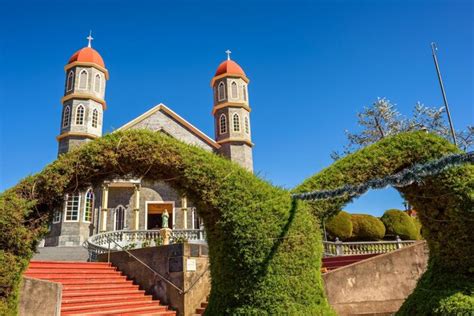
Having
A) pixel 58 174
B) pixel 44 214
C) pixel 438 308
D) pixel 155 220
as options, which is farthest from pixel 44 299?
pixel 155 220

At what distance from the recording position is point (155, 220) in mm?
28719

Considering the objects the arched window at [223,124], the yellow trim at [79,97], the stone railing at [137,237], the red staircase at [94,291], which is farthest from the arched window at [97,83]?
the red staircase at [94,291]

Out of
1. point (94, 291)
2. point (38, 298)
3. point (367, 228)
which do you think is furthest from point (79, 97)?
point (38, 298)

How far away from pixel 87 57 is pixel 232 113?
12.1 meters

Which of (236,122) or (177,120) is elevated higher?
(177,120)

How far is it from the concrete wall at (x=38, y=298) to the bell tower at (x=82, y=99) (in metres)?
19.8

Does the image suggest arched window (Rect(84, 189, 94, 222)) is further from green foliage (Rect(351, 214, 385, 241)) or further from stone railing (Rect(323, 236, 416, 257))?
green foliage (Rect(351, 214, 385, 241))

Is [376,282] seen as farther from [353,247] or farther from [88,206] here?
[88,206]

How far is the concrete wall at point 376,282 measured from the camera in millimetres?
9664

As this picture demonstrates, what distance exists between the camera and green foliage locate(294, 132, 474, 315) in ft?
18.1

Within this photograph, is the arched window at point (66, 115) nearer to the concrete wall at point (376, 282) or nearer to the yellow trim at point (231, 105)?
the yellow trim at point (231, 105)

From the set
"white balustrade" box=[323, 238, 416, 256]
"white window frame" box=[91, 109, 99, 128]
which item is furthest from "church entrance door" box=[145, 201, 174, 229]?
"white balustrade" box=[323, 238, 416, 256]

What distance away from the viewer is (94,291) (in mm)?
9977

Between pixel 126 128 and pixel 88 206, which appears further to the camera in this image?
pixel 88 206
